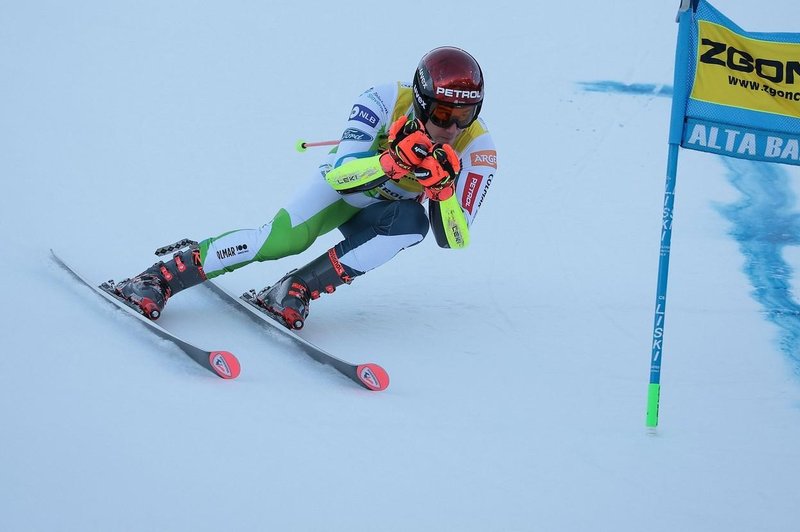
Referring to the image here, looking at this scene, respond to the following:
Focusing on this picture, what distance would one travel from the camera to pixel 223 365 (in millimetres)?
4477

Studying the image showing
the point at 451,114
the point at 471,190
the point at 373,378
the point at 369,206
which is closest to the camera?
the point at 373,378

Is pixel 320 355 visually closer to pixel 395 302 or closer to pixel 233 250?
pixel 233 250

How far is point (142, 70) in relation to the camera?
29.0ft

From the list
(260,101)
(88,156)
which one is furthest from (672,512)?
(260,101)

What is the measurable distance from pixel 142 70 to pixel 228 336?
4.49 m

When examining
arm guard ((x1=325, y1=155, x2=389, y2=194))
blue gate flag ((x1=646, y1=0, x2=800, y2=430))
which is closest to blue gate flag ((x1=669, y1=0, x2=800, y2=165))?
blue gate flag ((x1=646, y1=0, x2=800, y2=430))

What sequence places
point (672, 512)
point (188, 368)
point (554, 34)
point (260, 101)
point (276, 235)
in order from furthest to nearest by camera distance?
point (554, 34) → point (260, 101) → point (276, 235) → point (188, 368) → point (672, 512)

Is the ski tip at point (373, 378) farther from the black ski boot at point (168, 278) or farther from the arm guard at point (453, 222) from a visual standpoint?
the black ski boot at point (168, 278)

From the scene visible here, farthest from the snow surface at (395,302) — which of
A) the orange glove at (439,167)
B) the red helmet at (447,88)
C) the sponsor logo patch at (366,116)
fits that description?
the red helmet at (447,88)

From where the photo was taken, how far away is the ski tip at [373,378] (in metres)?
4.60

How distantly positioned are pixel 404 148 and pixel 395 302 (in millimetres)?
1519

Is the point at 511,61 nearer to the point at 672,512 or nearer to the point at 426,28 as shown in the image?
the point at 426,28

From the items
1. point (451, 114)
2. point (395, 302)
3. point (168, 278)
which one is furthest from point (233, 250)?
point (451, 114)

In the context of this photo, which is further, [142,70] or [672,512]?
[142,70]
